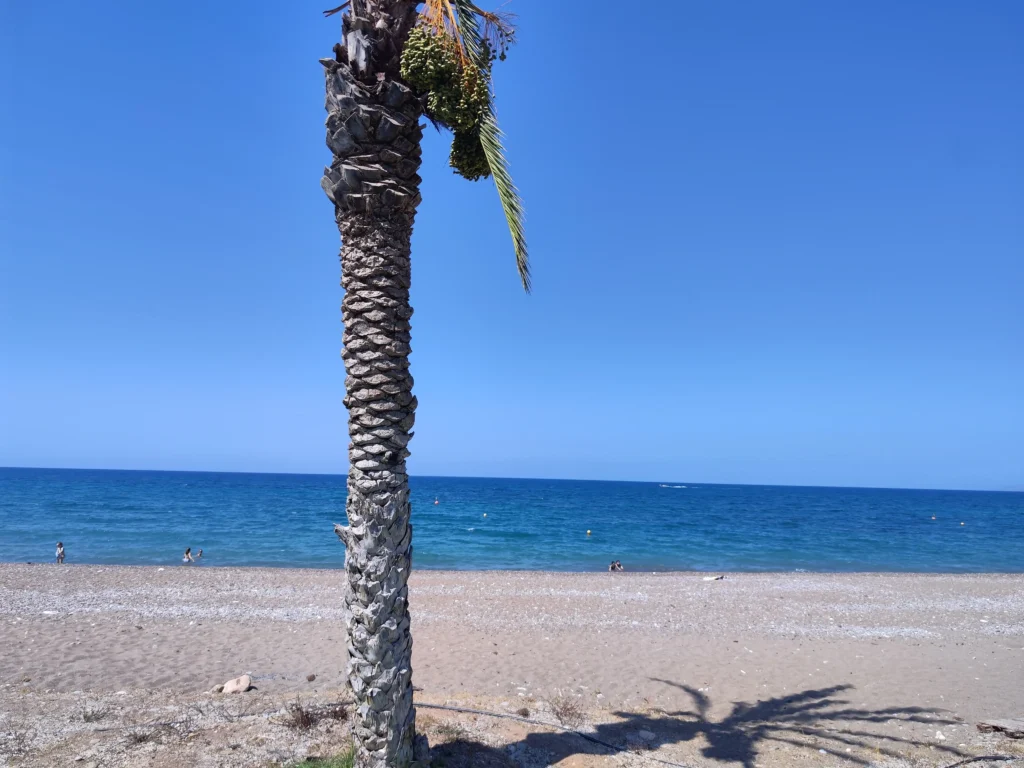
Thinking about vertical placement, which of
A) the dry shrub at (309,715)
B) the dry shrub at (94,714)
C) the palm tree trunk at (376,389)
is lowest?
the dry shrub at (94,714)

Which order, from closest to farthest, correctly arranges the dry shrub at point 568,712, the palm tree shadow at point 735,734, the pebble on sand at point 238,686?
the palm tree shadow at point 735,734 < the dry shrub at point 568,712 < the pebble on sand at point 238,686

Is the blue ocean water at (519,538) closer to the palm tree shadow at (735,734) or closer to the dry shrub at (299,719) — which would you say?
the palm tree shadow at (735,734)

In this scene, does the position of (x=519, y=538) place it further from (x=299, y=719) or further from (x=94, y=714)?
(x=299, y=719)

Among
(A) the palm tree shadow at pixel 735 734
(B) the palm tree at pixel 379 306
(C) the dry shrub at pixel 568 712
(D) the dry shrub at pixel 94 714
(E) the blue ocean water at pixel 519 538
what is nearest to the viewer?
(B) the palm tree at pixel 379 306

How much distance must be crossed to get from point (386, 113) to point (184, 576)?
1912 centimetres

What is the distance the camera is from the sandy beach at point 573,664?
6.86m

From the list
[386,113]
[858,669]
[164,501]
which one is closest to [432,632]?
[858,669]

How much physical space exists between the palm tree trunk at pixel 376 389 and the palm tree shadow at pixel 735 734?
4.24 ft

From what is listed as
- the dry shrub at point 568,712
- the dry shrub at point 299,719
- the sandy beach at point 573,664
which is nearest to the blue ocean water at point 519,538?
the sandy beach at point 573,664

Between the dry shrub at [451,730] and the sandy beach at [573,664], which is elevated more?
the dry shrub at [451,730]

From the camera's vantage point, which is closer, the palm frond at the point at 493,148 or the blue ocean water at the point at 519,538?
the palm frond at the point at 493,148

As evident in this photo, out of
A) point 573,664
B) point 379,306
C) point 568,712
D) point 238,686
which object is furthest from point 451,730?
point 573,664

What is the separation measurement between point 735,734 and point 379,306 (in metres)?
6.43

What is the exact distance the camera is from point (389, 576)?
4.96 m
